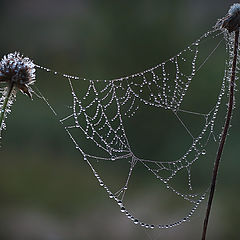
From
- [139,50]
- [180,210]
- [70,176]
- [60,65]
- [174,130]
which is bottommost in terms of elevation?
[180,210]

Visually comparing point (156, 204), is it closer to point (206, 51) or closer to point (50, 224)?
point (50, 224)

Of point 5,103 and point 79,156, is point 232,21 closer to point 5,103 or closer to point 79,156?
point 5,103

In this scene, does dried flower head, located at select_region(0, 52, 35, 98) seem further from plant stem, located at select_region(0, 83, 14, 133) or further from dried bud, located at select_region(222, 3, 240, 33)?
dried bud, located at select_region(222, 3, 240, 33)

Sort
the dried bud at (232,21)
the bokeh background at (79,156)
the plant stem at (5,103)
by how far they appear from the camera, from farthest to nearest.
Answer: the bokeh background at (79,156) < the dried bud at (232,21) < the plant stem at (5,103)

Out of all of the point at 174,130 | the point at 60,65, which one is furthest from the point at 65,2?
the point at 174,130

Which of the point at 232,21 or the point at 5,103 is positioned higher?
the point at 232,21

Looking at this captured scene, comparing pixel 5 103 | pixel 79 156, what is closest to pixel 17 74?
pixel 5 103

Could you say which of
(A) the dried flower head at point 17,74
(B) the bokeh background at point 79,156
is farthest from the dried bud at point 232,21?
(B) the bokeh background at point 79,156

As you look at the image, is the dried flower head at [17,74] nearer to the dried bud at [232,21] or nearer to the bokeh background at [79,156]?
the dried bud at [232,21]
